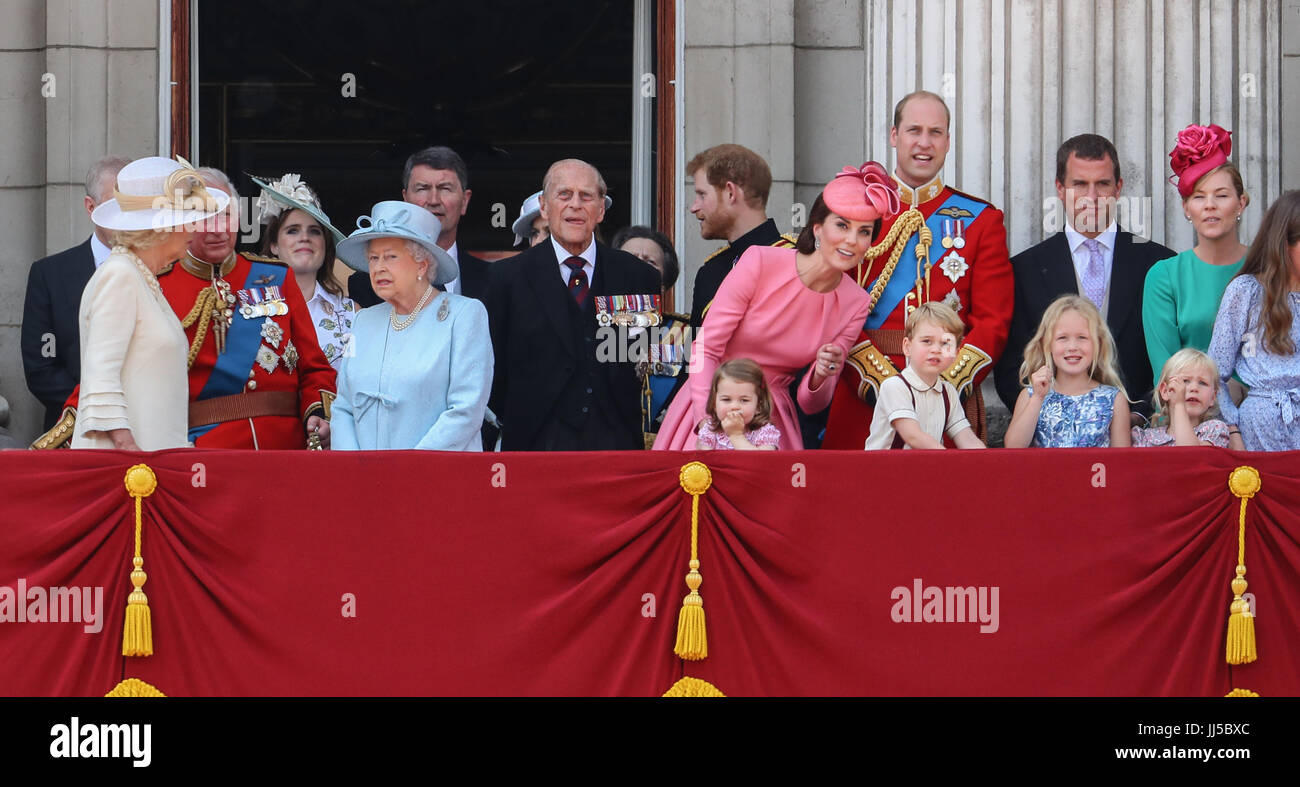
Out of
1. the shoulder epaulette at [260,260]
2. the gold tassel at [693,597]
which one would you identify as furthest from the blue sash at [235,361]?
the gold tassel at [693,597]

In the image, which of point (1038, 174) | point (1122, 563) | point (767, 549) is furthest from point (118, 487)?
point (1038, 174)

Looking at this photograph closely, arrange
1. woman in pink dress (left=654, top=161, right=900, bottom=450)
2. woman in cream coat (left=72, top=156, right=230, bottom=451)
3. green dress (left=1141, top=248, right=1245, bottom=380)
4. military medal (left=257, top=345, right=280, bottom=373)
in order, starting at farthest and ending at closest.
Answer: green dress (left=1141, top=248, right=1245, bottom=380), military medal (left=257, top=345, right=280, bottom=373), woman in pink dress (left=654, top=161, right=900, bottom=450), woman in cream coat (left=72, top=156, right=230, bottom=451)

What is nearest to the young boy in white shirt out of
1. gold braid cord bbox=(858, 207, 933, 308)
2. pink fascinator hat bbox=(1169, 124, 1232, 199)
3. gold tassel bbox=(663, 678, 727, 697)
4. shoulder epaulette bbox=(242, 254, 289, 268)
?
gold braid cord bbox=(858, 207, 933, 308)

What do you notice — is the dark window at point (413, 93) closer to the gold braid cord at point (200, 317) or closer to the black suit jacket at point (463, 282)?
the black suit jacket at point (463, 282)

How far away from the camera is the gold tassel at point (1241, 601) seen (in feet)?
20.5

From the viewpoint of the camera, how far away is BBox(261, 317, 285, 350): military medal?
739 centimetres

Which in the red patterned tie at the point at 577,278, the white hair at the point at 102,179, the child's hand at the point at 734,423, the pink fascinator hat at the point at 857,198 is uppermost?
the white hair at the point at 102,179

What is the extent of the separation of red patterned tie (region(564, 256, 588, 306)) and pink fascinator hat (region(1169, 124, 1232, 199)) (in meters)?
2.39

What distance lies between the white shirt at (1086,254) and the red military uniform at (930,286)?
1.27 feet

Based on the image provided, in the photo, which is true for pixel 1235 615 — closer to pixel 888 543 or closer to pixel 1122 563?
pixel 1122 563

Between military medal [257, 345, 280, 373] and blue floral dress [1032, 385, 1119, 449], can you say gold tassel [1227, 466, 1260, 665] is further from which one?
military medal [257, 345, 280, 373]

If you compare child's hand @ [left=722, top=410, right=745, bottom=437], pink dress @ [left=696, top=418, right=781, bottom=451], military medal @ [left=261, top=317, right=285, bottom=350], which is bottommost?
pink dress @ [left=696, top=418, right=781, bottom=451]

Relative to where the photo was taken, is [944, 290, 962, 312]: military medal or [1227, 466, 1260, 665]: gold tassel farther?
[944, 290, 962, 312]: military medal

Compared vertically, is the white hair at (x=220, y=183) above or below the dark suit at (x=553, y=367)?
above
